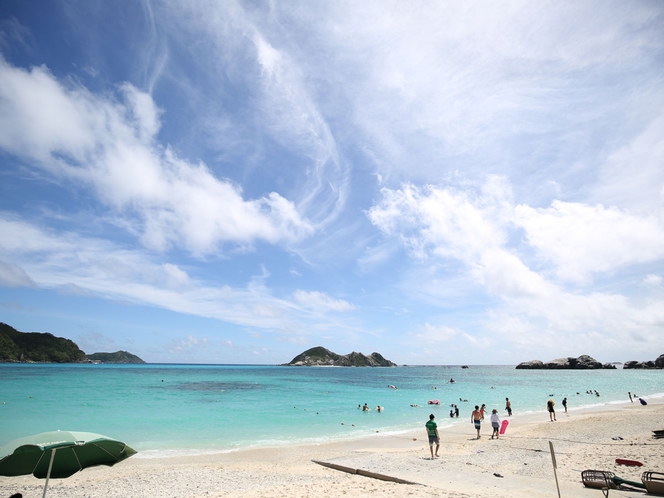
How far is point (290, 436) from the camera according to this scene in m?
24.1

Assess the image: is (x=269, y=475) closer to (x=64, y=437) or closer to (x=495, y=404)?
(x=64, y=437)

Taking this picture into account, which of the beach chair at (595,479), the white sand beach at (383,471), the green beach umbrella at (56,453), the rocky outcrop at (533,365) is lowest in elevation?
the white sand beach at (383,471)

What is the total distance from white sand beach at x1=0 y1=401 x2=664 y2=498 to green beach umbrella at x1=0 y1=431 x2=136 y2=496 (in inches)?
195

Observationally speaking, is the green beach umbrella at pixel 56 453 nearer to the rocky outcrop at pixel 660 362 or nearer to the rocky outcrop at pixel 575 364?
the rocky outcrop at pixel 575 364

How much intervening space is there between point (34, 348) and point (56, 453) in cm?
21352

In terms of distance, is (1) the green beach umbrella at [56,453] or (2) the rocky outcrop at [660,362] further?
(2) the rocky outcrop at [660,362]

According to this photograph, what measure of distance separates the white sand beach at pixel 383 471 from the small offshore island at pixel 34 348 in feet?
622

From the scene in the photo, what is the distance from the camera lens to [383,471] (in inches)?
528

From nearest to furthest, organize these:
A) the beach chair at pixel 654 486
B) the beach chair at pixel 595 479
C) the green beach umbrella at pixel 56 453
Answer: the green beach umbrella at pixel 56 453
the beach chair at pixel 654 486
the beach chair at pixel 595 479

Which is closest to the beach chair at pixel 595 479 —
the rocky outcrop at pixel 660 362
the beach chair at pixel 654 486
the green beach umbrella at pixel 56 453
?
the beach chair at pixel 654 486

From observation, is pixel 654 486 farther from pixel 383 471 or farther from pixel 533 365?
pixel 533 365

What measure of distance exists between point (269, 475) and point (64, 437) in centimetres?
968

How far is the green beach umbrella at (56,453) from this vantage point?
7.07 meters

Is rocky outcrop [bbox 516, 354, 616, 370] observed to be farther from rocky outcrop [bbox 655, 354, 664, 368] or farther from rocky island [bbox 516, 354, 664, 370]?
rocky outcrop [bbox 655, 354, 664, 368]
